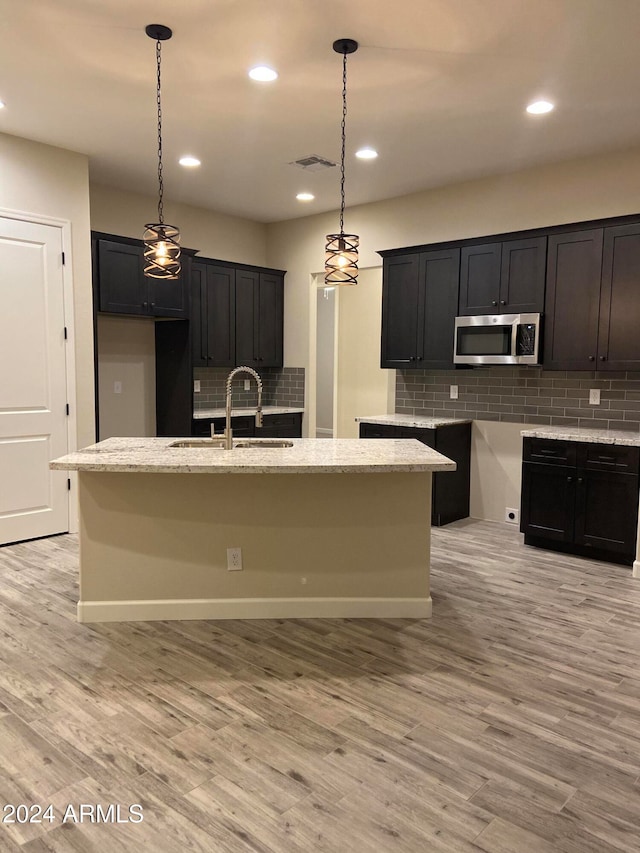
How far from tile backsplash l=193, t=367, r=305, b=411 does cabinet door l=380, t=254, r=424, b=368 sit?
1.47 m

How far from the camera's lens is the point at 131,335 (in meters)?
6.09

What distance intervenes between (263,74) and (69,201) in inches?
83.1

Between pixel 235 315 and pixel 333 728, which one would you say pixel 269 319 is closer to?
pixel 235 315

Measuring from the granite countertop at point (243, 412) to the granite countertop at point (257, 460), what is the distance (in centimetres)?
256

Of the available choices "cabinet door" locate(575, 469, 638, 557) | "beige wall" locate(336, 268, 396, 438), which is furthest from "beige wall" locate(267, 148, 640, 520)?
"cabinet door" locate(575, 469, 638, 557)

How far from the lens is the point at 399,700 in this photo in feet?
8.71

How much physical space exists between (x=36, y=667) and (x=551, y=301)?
163 inches

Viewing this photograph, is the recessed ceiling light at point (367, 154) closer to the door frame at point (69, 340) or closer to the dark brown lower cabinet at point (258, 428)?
the door frame at point (69, 340)

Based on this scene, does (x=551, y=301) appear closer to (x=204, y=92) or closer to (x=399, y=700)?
(x=204, y=92)

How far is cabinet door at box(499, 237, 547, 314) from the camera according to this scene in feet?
16.1

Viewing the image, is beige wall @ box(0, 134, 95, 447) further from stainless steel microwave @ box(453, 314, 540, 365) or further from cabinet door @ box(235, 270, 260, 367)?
stainless steel microwave @ box(453, 314, 540, 365)

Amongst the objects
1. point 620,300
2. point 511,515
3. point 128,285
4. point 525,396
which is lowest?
point 511,515

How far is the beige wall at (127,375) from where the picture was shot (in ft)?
19.4

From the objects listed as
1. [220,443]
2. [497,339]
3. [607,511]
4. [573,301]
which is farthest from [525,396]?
[220,443]
